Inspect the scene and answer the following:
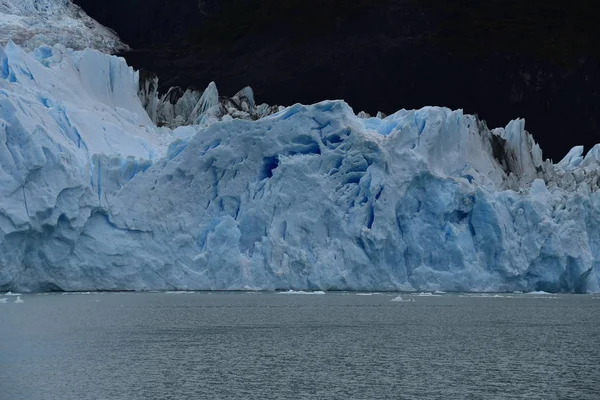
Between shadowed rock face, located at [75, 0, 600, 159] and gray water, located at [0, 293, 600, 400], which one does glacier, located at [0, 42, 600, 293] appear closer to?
gray water, located at [0, 293, 600, 400]

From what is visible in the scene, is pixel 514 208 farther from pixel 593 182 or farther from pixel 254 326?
pixel 254 326

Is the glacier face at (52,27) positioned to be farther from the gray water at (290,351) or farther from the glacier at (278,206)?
the gray water at (290,351)

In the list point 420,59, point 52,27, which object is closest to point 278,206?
point 52,27

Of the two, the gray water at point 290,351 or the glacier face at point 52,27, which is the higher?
the glacier face at point 52,27

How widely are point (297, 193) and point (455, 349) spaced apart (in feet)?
34.4

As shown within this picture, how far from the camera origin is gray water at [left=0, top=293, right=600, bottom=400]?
46.4 feet

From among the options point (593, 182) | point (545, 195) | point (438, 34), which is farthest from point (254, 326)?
point (438, 34)

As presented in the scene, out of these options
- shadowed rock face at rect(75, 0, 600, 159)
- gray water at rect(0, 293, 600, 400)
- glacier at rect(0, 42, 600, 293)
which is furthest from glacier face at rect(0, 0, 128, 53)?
gray water at rect(0, 293, 600, 400)

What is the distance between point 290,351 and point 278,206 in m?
10.4

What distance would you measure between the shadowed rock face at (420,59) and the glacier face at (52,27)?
1850mm

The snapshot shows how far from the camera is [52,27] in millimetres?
43250

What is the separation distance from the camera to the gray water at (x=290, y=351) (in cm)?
1413

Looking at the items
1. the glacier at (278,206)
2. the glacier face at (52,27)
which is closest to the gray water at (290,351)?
the glacier at (278,206)

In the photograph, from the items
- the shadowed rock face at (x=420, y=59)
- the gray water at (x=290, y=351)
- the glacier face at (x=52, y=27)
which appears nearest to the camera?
the gray water at (x=290, y=351)
